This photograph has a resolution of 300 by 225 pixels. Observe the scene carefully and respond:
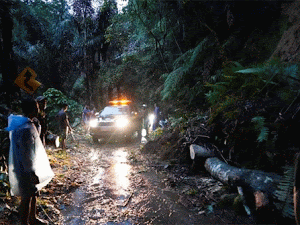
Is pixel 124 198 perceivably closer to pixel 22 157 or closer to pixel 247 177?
pixel 22 157

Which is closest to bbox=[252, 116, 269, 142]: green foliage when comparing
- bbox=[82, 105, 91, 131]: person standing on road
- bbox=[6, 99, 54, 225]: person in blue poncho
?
bbox=[6, 99, 54, 225]: person in blue poncho

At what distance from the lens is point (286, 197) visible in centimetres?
284

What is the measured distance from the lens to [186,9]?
29.2 ft

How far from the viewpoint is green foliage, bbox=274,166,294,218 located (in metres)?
2.76

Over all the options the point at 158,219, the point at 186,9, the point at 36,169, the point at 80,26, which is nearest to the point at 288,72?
the point at 158,219

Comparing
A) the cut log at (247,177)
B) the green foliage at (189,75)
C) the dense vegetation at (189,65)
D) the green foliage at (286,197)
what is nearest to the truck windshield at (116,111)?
the dense vegetation at (189,65)

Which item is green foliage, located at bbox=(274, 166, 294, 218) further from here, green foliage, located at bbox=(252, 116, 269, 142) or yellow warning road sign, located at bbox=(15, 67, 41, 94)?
yellow warning road sign, located at bbox=(15, 67, 41, 94)

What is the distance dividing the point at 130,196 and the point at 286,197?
9.30ft

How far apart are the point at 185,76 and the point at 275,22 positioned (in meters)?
4.07

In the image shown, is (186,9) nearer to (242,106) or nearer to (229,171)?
(242,106)

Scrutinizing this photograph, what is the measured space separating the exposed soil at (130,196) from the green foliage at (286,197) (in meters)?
0.58

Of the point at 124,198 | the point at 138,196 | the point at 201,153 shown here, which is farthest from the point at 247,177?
the point at 124,198

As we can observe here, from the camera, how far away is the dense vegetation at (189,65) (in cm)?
448

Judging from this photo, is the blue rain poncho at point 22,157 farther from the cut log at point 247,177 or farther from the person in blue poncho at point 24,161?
the cut log at point 247,177
